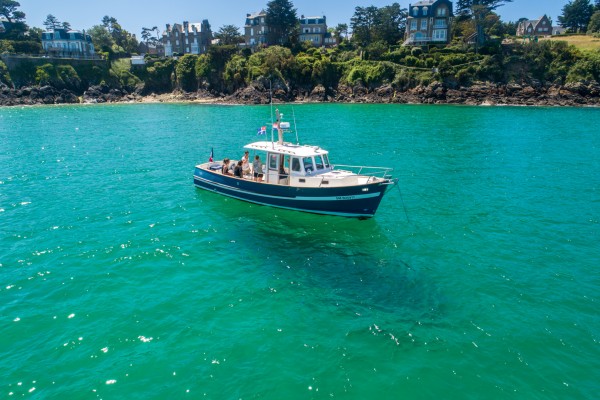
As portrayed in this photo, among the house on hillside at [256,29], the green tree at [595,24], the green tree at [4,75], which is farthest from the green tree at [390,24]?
the green tree at [4,75]

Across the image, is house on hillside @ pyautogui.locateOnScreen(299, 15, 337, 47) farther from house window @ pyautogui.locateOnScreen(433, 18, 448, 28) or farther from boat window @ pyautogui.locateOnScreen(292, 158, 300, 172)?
boat window @ pyautogui.locateOnScreen(292, 158, 300, 172)

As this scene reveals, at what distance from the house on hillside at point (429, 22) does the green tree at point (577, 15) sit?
1795 inches

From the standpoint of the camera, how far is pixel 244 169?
96.4ft

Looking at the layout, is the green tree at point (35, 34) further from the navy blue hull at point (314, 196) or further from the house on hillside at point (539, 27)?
the house on hillside at point (539, 27)

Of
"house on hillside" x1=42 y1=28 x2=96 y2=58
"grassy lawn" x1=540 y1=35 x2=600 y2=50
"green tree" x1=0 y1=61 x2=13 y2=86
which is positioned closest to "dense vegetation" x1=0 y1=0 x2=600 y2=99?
"green tree" x1=0 y1=61 x2=13 y2=86

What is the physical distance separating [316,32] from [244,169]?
362 feet

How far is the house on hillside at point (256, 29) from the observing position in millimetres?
121750

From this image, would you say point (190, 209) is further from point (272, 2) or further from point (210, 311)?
point (272, 2)

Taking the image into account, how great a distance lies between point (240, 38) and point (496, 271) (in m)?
129

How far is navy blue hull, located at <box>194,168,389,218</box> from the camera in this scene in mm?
23781

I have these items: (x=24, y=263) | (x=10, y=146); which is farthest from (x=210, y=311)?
(x=10, y=146)

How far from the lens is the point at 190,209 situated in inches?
1097

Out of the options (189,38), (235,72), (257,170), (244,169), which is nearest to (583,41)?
(235,72)

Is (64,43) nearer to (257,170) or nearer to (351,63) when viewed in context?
(351,63)
